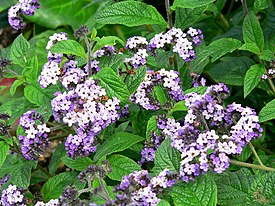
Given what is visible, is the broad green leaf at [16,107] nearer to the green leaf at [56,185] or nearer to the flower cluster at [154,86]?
the green leaf at [56,185]

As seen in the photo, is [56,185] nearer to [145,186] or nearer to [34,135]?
[34,135]

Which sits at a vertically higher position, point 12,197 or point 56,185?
point 12,197

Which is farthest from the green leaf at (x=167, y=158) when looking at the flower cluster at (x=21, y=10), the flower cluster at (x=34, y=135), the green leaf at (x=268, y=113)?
the flower cluster at (x=21, y=10)

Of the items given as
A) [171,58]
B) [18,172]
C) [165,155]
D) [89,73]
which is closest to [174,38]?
[171,58]

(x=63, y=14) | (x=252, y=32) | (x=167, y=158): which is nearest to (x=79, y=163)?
(x=167, y=158)

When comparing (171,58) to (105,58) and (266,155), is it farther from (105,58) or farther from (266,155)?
(266,155)

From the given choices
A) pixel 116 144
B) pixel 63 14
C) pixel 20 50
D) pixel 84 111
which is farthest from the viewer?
pixel 63 14
